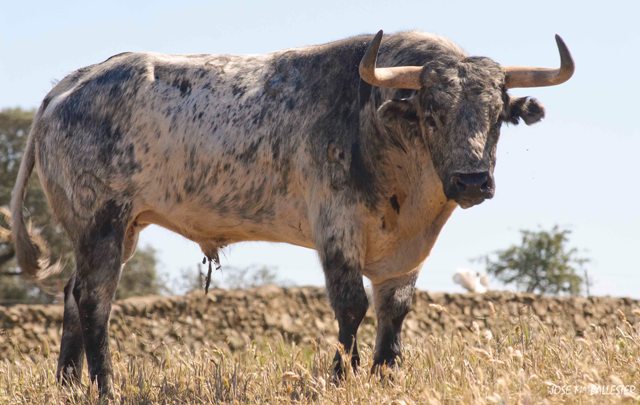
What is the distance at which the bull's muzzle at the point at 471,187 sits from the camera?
763 cm

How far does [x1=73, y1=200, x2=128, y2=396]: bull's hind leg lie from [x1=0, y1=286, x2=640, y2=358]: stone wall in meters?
6.62

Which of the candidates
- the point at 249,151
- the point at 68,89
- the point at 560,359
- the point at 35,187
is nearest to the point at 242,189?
the point at 249,151

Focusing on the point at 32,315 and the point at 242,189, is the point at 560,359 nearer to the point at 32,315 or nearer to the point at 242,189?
the point at 242,189

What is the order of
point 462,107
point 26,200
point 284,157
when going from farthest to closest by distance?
point 26,200
point 284,157
point 462,107

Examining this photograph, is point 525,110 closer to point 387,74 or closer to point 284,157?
point 387,74

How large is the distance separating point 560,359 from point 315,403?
5.38ft

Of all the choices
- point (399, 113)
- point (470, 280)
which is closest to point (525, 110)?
point (399, 113)

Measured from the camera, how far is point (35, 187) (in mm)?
32156

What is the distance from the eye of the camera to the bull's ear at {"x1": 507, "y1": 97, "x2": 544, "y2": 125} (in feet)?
27.4

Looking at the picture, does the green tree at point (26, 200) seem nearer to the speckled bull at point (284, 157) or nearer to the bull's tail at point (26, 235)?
the bull's tail at point (26, 235)

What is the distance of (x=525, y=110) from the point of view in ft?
27.5

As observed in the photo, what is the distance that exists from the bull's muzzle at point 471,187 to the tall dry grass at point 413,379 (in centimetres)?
83

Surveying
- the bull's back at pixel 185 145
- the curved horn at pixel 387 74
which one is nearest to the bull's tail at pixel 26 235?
the bull's back at pixel 185 145

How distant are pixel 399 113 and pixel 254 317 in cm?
998
